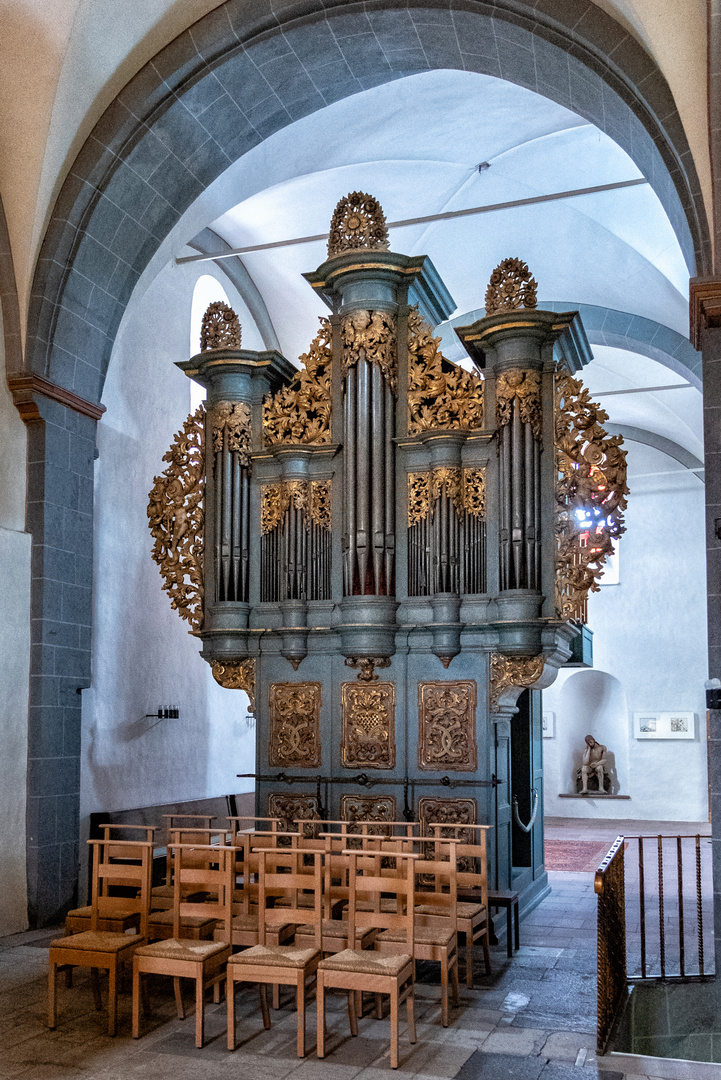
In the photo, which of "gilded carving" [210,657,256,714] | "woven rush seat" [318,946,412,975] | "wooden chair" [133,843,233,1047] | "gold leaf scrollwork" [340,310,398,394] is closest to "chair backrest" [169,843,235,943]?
"wooden chair" [133,843,233,1047]

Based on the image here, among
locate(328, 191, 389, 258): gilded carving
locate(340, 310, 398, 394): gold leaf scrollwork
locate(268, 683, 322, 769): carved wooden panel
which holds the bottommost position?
locate(268, 683, 322, 769): carved wooden panel

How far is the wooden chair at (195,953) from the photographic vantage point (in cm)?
583

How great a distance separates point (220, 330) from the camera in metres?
10.9

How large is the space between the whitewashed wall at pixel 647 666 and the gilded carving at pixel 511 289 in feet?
38.8

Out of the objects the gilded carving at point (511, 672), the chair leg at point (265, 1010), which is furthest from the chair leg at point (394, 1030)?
the gilded carving at point (511, 672)

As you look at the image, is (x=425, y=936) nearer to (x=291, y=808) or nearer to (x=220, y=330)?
(x=291, y=808)

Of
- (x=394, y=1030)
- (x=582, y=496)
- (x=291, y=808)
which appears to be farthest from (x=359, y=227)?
(x=394, y=1030)

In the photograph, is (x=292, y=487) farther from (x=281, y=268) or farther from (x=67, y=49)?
(x=281, y=268)

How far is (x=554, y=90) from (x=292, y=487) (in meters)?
4.31

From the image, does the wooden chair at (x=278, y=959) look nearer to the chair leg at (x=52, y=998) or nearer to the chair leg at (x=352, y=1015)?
Result: the chair leg at (x=352, y=1015)

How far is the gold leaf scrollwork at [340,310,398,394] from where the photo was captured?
390 inches

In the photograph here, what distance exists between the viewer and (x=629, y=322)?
14.2 metres

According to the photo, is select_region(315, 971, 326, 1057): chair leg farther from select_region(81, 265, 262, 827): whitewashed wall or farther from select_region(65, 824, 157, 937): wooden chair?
select_region(81, 265, 262, 827): whitewashed wall

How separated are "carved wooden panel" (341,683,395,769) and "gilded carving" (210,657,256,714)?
3.41 feet
